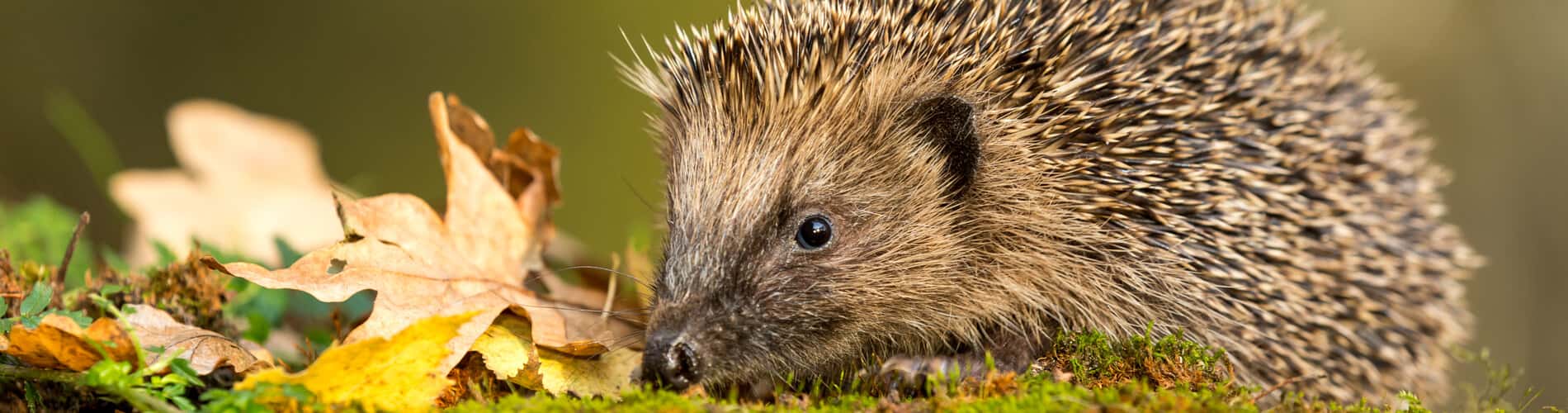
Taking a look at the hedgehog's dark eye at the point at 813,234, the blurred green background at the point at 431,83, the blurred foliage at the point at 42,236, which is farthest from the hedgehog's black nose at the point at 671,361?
the blurred green background at the point at 431,83

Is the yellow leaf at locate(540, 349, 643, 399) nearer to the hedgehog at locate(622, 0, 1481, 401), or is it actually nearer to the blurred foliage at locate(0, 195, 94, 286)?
the hedgehog at locate(622, 0, 1481, 401)

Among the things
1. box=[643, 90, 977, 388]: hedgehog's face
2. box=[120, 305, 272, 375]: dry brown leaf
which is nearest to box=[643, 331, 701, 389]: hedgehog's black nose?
box=[643, 90, 977, 388]: hedgehog's face

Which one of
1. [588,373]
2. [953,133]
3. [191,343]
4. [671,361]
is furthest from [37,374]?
[953,133]

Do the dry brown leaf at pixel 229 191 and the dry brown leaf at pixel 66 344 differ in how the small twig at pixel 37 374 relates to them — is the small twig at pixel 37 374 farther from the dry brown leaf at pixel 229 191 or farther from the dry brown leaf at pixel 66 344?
the dry brown leaf at pixel 229 191

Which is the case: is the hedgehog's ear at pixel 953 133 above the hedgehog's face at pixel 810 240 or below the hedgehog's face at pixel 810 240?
above

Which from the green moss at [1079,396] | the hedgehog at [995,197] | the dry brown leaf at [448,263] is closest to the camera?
the green moss at [1079,396]

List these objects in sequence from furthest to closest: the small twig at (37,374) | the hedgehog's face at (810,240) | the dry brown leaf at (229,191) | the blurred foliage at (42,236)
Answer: the dry brown leaf at (229,191)
the blurred foliage at (42,236)
the hedgehog's face at (810,240)
the small twig at (37,374)

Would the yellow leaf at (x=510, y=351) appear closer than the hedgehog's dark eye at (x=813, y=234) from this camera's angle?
Yes
